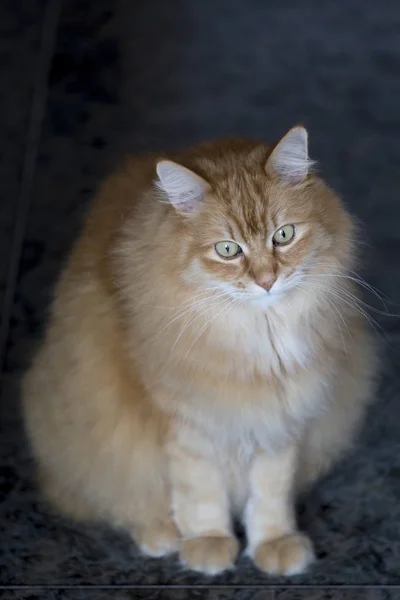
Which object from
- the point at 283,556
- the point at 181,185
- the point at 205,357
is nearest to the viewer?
the point at 181,185

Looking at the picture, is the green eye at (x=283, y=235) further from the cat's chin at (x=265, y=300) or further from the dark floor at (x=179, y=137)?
the dark floor at (x=179, y=137)

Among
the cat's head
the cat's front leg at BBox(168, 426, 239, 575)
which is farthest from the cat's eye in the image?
the cat's front leg at BBox(168, 426, 239, 575)

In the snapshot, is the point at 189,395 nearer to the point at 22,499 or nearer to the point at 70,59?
the point at 22,499

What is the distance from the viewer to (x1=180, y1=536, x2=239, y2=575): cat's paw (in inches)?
68.0

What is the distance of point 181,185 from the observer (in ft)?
4.80

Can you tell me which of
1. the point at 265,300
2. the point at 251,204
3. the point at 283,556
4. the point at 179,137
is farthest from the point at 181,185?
the point at 179,137

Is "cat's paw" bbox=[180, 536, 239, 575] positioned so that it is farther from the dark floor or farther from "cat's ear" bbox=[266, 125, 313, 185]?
"cat's ear" bbox=[266, 125, 313, 185]

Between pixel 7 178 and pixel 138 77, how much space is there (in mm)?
593

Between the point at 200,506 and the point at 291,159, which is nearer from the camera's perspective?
the point at 291,159

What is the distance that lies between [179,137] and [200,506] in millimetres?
1325

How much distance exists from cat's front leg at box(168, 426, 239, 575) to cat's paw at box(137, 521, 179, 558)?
0.9 inches

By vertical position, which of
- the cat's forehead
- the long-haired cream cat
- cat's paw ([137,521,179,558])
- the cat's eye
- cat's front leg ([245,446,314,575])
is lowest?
cat's paw ([137,521,179,558])

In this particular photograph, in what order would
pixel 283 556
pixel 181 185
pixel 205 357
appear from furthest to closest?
pixel 283 556 < pixel 205 357 < pixel 181 185

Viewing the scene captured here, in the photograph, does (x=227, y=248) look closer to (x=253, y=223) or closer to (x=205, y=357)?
(x=253, y=223)
